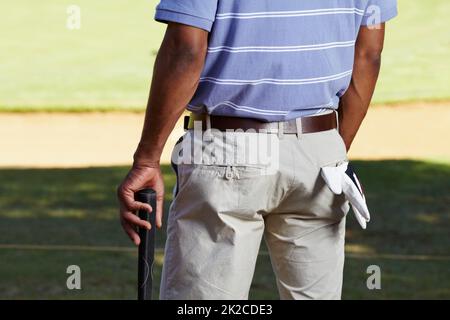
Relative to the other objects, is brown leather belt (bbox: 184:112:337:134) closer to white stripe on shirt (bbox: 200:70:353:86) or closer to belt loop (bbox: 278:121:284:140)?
belt loop (bbox: 278:121:284:140)

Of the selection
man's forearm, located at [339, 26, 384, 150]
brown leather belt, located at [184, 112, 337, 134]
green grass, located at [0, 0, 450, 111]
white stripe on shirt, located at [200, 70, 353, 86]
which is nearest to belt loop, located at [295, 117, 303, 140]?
brown leather belt, located at [184, 112, 337, 134]

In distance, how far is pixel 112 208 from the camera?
28.5ft

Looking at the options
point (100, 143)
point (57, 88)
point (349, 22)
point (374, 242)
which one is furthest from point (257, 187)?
point (57, 88)

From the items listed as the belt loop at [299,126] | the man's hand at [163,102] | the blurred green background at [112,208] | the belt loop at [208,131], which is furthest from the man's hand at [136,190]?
the blurred green background at [112,208]

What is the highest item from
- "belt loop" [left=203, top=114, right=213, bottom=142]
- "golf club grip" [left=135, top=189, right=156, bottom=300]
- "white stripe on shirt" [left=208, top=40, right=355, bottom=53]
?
"white stripe on shirt" [left=208, top=40, right=355, bottom=53]

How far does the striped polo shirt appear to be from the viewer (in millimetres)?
3031

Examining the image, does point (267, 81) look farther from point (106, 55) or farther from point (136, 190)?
point (106, 55)

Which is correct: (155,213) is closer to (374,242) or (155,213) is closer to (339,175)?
(339,175)

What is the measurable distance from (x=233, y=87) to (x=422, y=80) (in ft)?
53.7

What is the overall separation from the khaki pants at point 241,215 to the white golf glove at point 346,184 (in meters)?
0.03

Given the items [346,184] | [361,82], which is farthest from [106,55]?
[346,184]

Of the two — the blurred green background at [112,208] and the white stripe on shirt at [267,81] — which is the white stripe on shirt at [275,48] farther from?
the blurred green background at [112,208]

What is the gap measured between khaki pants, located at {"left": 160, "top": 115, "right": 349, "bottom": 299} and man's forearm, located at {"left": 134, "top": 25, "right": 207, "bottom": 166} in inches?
4.8
